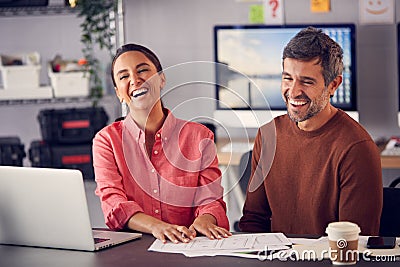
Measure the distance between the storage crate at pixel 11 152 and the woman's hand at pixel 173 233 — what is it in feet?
6.96

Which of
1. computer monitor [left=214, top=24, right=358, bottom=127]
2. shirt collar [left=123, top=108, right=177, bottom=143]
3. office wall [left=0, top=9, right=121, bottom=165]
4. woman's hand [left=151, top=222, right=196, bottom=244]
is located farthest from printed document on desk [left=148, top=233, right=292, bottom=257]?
office wall [left=0, top=9, right=121, bottom=165]

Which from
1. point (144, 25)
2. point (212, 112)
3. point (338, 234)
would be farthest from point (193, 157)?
point (144, 25)

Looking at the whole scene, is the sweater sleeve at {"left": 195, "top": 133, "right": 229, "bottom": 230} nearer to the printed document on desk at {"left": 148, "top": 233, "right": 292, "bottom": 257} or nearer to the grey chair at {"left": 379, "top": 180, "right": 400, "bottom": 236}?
the printed document on desk at {"left": 148, "top": 233, "right": 292, "bottom": 257}

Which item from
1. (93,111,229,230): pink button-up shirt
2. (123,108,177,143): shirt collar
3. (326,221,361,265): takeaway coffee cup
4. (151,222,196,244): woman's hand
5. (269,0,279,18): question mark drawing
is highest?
(269,0,279,18): question mark drawing

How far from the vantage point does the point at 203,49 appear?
466 cm

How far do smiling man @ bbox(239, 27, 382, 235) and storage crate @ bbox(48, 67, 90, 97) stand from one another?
1.92 m

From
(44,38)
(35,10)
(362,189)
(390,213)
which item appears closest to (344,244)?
(362,189)

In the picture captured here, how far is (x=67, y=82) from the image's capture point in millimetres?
4418

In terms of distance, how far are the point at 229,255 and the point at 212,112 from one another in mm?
2291

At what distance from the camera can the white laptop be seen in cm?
230

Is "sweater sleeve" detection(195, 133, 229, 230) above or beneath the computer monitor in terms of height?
beneath

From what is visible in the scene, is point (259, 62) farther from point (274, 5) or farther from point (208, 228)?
point (208, 228)

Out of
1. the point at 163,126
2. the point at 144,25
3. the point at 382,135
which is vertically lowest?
the point at 382,135

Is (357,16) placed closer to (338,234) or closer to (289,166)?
(289,166)
